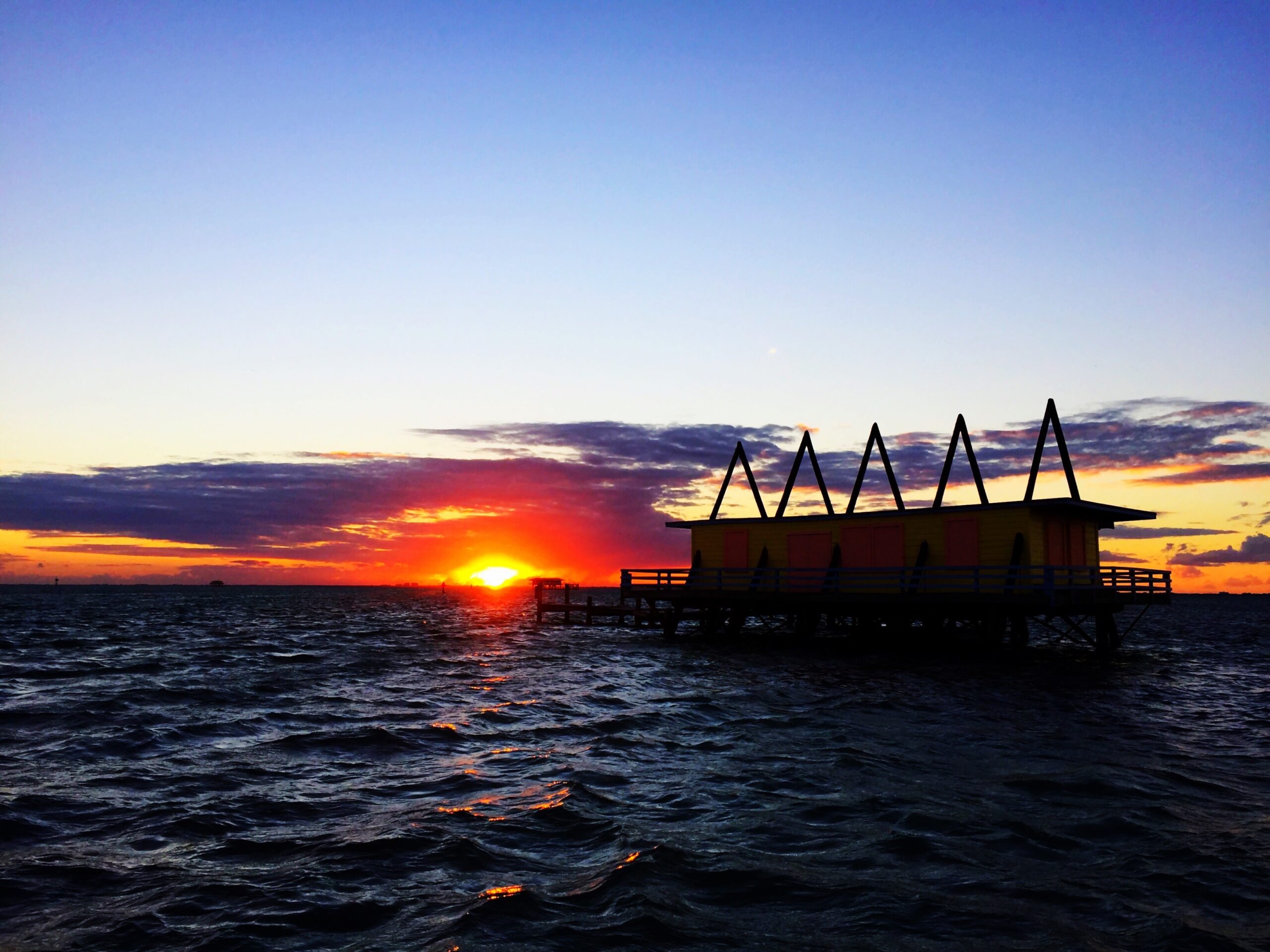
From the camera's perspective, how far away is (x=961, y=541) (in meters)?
30.7

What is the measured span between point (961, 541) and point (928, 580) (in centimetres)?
180

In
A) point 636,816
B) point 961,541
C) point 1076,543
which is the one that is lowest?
point 636,816

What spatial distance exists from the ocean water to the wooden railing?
5.26 m

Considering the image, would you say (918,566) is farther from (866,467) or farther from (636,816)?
(636,816)

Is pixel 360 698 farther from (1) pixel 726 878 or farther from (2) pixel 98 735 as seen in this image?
(1) pixel 726 878

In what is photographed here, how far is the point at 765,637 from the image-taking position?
38625 millimetres

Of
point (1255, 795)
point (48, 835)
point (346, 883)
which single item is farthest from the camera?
point (1255, 795)

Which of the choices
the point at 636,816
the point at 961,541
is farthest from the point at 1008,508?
the point at 636,816

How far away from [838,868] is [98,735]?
541 inches

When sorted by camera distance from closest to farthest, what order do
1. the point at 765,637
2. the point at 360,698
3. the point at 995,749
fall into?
the point at 995,749
the point at 360,698
the point at 765,637

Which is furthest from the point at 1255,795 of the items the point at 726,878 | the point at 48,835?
the point at 48,835

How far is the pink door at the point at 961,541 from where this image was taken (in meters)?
30.4

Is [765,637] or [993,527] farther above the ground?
[993,527]

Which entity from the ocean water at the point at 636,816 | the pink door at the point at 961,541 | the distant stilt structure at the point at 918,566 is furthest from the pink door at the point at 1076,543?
the ocean water at the point at 636,816
